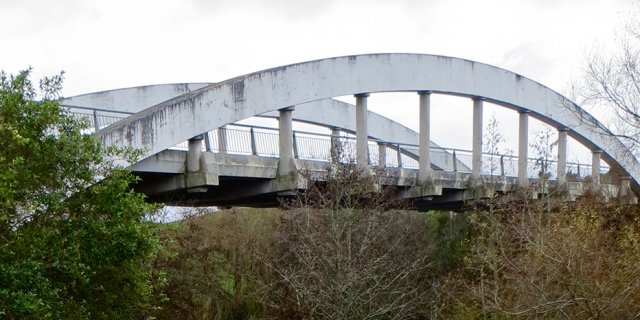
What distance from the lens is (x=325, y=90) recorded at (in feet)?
63.7

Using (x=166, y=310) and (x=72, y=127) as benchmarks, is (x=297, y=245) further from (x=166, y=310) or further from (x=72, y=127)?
(x=72, y=127)

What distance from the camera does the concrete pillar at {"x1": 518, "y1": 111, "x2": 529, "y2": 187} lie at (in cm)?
2533

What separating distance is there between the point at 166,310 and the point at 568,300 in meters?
11.9

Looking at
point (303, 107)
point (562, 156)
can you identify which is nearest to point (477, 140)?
point (562, 156)

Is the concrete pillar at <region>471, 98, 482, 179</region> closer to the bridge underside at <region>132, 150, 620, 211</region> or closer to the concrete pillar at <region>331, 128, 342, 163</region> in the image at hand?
the bridge underside at <region>132, 150, 620, 211</region>

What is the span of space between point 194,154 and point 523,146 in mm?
13533

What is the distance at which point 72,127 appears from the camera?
475 inches

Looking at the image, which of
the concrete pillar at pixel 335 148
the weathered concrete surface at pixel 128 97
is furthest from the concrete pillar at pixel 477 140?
the weathered concrete surface at pixel 128 97

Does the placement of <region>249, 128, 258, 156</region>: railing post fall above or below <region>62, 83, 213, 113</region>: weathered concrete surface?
below

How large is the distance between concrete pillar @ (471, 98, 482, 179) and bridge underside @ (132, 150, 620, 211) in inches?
15.4

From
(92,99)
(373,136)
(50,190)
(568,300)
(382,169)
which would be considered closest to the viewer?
(50,190)

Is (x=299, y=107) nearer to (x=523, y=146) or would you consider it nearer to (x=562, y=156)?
(x=523, y=146)

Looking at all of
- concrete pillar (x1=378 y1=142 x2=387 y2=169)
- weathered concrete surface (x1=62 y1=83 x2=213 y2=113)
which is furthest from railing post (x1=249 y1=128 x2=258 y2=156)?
weathered concrete surface (x1=62 y1=83 x2=213 y2=113)

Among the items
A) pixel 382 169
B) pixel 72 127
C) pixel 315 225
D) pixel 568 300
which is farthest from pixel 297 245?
pixel 72 127
